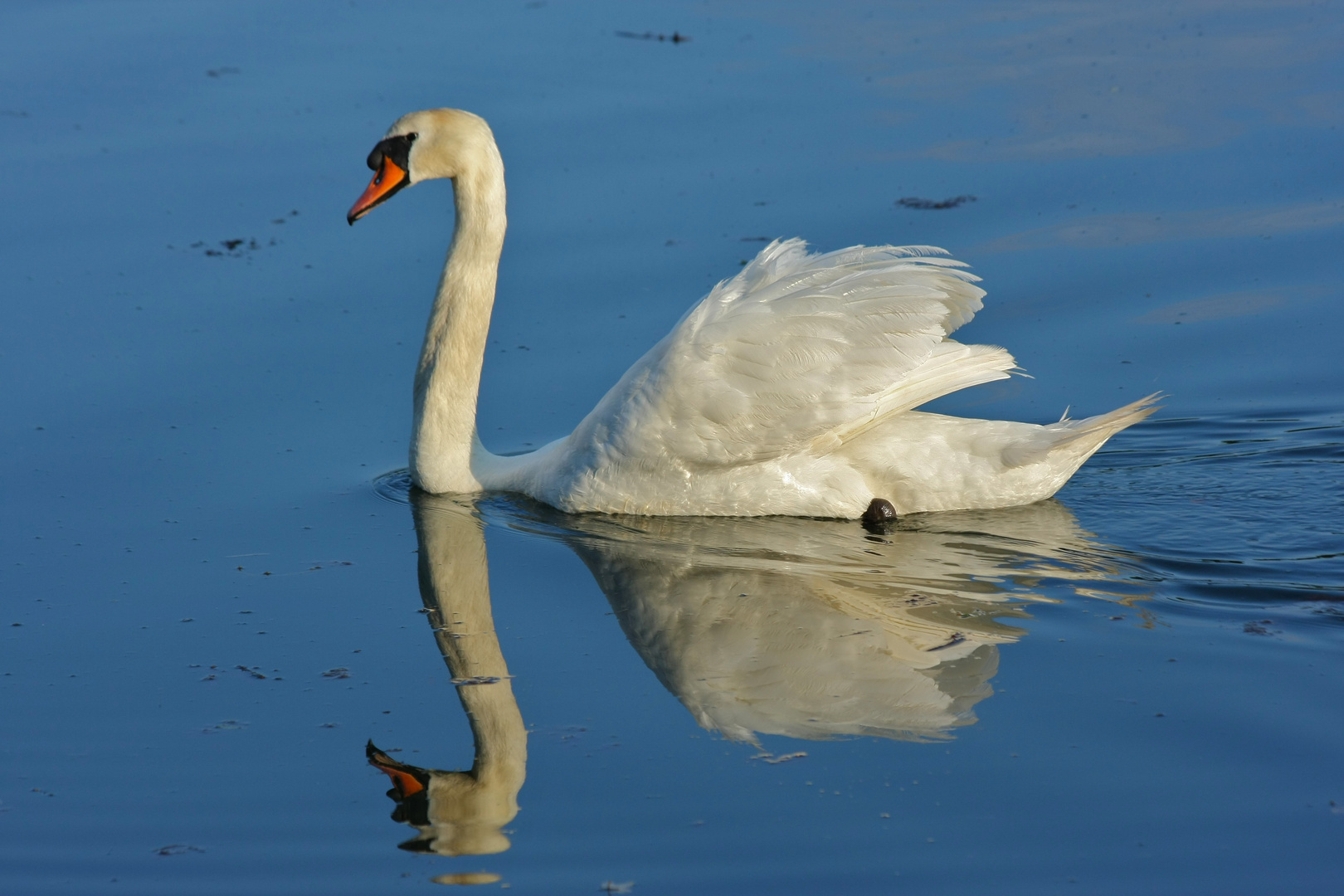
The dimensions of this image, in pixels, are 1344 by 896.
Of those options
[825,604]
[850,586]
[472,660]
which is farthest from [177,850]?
[850,586]

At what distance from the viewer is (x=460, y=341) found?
8586 millimetres

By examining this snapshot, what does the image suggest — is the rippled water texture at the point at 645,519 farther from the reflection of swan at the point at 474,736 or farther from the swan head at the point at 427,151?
the swan head at the point at 427,151

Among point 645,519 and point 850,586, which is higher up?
point 645,519

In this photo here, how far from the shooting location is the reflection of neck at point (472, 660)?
17.3 ft

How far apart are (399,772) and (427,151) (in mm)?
4109

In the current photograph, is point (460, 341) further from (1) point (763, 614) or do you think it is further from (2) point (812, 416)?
(1) point (763, 614)

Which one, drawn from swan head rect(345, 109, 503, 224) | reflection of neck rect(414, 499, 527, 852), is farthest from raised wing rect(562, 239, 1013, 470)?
swan head rect(345, 109, 503, 224)

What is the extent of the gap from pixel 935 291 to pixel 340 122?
787 cm

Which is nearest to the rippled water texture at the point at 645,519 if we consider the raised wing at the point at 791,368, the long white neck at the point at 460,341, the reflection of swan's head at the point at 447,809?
the reflection of swan's head at the point at 447,809

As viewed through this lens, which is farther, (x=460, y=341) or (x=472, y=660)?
(x=460, y=341)

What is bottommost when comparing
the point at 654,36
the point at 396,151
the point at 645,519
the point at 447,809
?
the point at 447,809

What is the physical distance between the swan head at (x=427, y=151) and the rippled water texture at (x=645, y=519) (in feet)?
5.29

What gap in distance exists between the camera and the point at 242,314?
10.6 metres

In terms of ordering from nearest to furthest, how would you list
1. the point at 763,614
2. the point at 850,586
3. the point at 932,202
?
the point at 763,614 < the point at 850,586 < the point at 932,202
